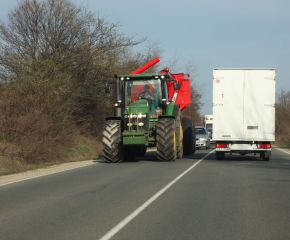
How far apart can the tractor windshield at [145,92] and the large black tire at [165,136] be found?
140cm

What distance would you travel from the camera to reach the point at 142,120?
17656 millimetres

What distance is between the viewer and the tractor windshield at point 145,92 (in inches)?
734

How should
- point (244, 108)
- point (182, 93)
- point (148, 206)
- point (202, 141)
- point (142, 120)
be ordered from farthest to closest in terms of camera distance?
point (202, 141)
point (182, 93)
point (244, 108)
point (142, 120)
point (148, 206)

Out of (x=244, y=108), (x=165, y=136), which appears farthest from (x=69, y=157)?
(x=244, y=108)

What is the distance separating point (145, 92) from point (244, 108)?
413 centimetres

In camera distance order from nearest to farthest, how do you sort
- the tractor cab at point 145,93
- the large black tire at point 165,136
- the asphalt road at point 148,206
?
the asphalt road at point 148,206, the large black tire at point 165,136, the tractor cab at point 145,93

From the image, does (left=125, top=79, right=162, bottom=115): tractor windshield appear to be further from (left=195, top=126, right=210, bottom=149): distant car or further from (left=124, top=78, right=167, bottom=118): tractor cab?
(left=195, top=126, right=210, bottom=149): distant car

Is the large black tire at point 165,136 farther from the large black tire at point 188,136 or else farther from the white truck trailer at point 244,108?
the large black tire at point 188,136

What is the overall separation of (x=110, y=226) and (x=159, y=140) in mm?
10430

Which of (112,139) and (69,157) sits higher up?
(112,139)

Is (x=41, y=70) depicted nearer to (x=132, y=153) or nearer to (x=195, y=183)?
(x=132, y=153)

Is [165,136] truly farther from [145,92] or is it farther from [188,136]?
[188,136]

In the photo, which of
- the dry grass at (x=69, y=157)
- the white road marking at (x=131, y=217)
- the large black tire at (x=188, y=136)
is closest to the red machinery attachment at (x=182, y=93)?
the large black tire at (x=188, y=136)

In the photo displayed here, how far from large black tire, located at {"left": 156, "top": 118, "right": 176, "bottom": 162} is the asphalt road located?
347 centimetres
